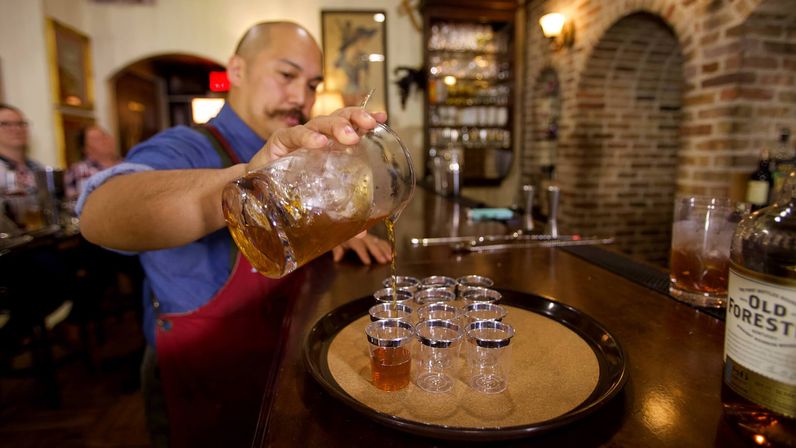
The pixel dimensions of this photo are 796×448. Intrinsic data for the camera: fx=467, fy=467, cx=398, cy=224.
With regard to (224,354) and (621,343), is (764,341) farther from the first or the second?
(224,354)

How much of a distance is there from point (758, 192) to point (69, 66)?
541cm

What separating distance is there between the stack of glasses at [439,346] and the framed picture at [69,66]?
15.9 ft

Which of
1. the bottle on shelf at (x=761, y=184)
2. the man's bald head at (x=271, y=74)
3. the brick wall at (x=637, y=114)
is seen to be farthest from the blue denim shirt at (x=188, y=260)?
the brick wall at (x=637, y=114)

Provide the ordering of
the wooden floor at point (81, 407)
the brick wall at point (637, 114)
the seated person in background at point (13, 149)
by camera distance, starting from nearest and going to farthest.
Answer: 1. the wooden floor at point (81, 407)
2. the brick wall at point (637, 114)
3. the seated person in background at point (13, 149)

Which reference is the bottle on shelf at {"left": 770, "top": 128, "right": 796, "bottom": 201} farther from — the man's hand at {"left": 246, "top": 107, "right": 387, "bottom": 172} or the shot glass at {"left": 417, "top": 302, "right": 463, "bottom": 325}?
the man's hand at {"left": 246, "top": 107, "right": 387, "bottom": 172}

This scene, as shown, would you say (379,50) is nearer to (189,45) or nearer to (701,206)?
(189,45)

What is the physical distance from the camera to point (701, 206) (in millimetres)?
934

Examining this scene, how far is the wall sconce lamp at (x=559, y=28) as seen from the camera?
12.9 ft

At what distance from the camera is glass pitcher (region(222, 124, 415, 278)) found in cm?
64

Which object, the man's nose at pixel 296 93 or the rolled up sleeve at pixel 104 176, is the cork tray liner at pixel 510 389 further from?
the man's nose at pixel 296 93

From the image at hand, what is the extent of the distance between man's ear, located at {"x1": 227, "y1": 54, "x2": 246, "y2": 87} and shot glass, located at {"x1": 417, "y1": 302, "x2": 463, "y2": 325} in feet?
3.66

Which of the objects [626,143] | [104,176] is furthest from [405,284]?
[626,143]

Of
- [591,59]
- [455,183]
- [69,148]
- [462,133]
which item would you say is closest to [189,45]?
[69,148]

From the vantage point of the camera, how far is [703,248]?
92 cm
